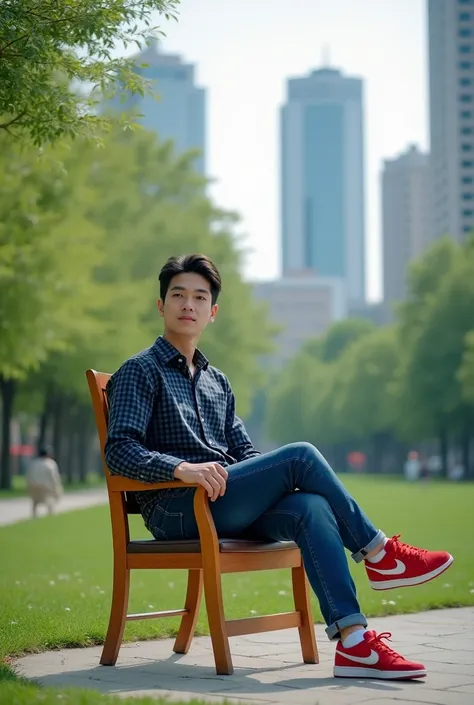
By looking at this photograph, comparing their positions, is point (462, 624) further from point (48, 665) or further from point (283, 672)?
point (48, 665)

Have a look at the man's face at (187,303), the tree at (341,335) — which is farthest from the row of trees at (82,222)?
the tree at (341,335)

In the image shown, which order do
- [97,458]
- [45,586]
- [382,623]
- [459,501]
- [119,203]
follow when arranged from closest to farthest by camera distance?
[382,623]
[45,586]
[459,501]
[119,203]
[97,458]

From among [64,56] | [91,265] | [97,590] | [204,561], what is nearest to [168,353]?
[204,561]

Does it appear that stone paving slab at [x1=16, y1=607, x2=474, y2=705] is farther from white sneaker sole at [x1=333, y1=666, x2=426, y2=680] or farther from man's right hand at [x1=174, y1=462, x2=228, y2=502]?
man's right hand at [x1=174, y1=462, x2=228, y2=502]

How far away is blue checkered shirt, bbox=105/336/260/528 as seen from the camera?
220 inches

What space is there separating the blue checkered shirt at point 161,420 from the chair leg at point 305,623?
0.67 m

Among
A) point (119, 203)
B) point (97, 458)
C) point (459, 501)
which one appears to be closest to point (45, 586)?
point (459, 501)

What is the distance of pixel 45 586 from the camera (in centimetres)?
1029

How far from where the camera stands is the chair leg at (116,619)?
578 cm

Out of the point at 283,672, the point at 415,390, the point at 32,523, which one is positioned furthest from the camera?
the point at 415,390

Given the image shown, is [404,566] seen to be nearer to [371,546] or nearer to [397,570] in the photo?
[397,570]

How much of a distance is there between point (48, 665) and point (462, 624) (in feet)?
9.78

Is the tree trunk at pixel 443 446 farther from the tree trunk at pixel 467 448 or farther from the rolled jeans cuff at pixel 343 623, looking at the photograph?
the rolled jeans cuff at pixel 343 623

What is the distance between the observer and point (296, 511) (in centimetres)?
551
